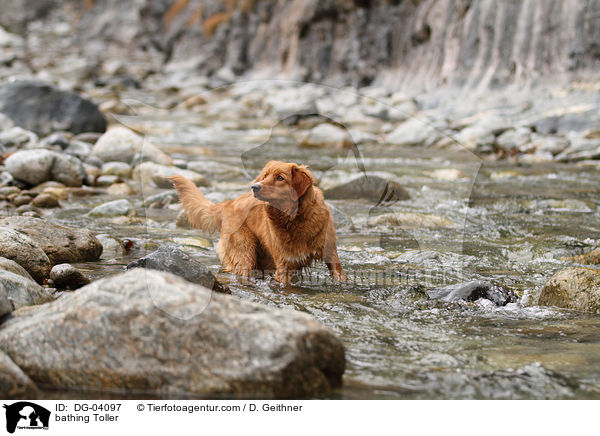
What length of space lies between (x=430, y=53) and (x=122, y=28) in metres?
33.8

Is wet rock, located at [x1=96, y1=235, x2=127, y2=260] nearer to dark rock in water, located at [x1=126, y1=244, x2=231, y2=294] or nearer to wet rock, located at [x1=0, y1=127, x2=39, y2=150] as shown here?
dark rock in water, located at [x1=126, y1=244, x2=231, y2=294]

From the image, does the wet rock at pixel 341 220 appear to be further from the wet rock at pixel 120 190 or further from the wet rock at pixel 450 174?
the wet rock at pixel 120 190

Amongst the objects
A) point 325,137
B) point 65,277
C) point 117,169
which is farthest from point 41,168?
point 325,137

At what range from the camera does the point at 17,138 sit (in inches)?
438

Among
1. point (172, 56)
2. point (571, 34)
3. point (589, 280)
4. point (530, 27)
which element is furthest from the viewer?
point (172, 56)

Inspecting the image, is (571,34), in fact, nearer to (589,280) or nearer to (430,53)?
(430,53)

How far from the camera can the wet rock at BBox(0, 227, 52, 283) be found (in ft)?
12.7

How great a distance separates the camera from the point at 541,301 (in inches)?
150

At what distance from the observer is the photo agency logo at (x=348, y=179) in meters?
4.44

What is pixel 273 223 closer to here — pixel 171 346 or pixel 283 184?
pixel 283 184

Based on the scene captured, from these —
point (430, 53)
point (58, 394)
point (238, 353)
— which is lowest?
point (58, 394)

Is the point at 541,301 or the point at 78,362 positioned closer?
the point at 78,362

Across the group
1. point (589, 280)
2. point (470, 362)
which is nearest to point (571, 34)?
point (589, 280)

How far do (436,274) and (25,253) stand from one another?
305cm
